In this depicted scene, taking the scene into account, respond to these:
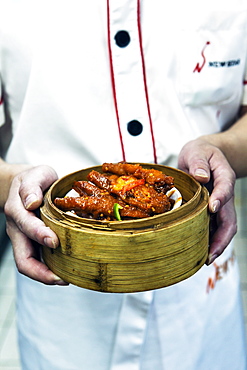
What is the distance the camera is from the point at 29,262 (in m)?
1.10

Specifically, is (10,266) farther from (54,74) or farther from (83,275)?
(83,275)

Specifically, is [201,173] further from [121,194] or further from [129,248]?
[129,248]

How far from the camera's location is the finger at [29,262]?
1.06 metres

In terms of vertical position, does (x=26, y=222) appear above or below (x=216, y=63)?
below

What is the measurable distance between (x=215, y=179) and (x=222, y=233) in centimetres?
15

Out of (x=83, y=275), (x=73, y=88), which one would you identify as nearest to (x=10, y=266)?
(x=73, y=88)

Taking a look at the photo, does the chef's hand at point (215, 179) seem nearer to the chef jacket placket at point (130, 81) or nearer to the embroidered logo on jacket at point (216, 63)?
the chef jacket placket at point (130, 81)

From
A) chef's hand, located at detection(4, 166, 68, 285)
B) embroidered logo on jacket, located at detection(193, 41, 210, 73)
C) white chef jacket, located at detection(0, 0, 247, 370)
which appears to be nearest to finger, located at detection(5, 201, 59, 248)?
chef's hand, located at detection(4, 166, 68, 285)

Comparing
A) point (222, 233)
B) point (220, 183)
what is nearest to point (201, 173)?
point (220, 183)

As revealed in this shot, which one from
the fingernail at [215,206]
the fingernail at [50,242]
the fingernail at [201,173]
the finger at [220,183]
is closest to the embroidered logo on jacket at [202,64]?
the finger at [220,183]

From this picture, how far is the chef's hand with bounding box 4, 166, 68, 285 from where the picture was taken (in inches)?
39.5

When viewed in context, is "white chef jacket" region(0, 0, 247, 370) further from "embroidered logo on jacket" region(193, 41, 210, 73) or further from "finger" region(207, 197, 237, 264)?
"finger" region(207, 197, 237, 264)

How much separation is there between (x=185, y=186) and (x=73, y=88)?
1.63 feet

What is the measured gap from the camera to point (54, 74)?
53.4 inches
